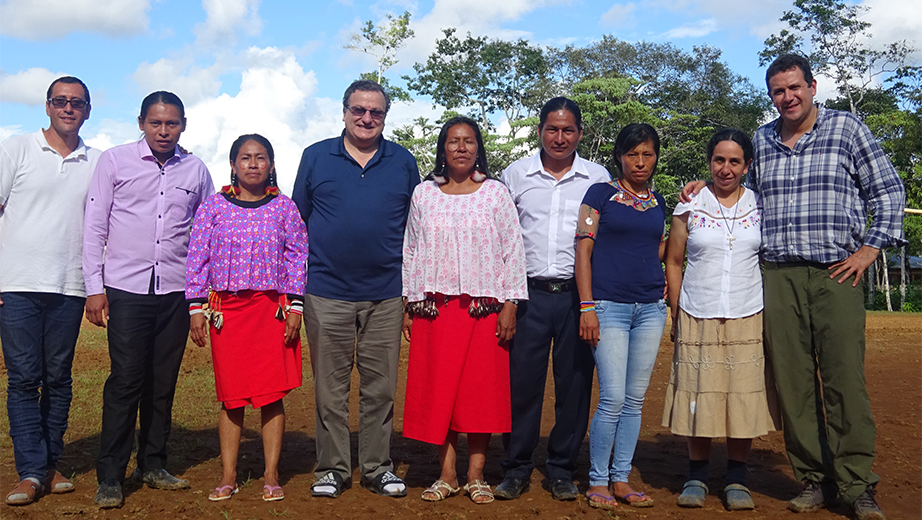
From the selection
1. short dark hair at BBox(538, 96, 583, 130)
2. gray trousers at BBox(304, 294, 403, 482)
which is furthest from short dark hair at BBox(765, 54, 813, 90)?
gray trousers at BBox(304, 294, 403, 482)

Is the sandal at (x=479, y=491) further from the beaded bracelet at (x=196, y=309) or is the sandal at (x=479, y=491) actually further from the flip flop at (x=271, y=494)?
the beaded bracelet at (x=196, y=309)

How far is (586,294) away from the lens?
4.13m

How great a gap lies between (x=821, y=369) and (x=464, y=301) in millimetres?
2103

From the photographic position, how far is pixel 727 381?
416cm

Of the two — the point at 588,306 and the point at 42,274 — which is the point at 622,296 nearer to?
the point at 588,306

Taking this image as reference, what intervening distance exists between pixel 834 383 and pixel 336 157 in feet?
10.5

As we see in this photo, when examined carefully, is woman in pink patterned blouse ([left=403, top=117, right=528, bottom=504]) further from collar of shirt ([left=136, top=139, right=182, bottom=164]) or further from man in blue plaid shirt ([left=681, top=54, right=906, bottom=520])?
collar of shirt ([left=136, top=139, right=182, bottom=164])

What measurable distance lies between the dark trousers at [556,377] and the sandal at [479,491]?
0.21m

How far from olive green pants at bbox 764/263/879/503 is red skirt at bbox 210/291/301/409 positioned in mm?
2924

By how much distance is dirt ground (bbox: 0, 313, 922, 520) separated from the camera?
4.07 meters

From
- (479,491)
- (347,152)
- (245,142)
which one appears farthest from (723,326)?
(245,142)

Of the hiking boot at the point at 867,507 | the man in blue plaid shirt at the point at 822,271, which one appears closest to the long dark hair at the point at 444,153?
the man in blue plaid shirt at the point at 822,271

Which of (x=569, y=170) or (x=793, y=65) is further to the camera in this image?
(x=569, y=170)

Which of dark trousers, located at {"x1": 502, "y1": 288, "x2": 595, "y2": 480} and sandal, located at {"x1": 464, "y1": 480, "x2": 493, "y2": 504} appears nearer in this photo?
sandal, located at {"x1": 464, "y1": 480, "x2": 493, "y2": 504}
